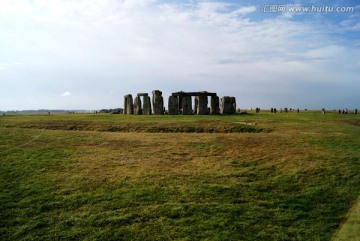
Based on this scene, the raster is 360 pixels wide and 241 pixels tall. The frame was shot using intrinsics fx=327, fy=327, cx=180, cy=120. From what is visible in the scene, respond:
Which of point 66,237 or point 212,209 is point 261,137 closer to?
point 212,209

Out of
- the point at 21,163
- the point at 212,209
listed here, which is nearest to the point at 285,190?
the point at 212,209

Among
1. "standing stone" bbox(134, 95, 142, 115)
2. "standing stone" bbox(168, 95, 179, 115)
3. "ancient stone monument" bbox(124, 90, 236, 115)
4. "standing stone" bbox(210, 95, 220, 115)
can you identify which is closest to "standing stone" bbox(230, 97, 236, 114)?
"ancient stone monument" bbox(124, 90, 236, 115)

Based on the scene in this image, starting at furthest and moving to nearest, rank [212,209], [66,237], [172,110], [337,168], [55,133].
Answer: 1. [172,110]
2. [55,133]
3. [337,168]
4. [212,209]
5. [66,237]

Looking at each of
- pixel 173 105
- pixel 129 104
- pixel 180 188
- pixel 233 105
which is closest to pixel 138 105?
pixel 129 104

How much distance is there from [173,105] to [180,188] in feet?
86.4

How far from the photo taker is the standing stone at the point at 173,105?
127ft

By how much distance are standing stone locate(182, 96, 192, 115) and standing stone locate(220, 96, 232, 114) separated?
13.7 feet

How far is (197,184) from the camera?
13070 millimetres

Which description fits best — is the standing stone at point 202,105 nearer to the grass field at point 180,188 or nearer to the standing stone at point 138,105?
the standing stone at point 138,105

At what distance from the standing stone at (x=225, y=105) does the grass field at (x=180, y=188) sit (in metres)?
20.0

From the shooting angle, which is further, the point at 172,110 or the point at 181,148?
the point at 172,110

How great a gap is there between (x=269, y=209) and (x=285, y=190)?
5.63 ft

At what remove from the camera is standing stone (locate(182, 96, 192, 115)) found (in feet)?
127

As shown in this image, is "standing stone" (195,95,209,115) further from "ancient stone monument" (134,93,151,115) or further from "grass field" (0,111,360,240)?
"grass field" (0,111,360,240)
